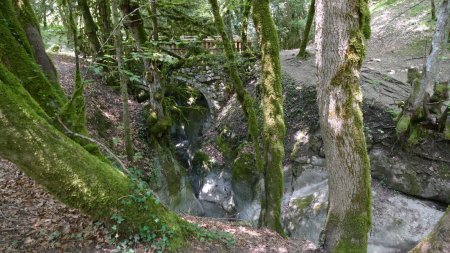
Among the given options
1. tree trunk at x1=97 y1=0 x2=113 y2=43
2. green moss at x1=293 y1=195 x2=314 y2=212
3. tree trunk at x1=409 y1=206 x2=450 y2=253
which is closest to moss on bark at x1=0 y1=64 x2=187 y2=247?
tree trunk at x1=409 y1=206 x2=450 y2=253

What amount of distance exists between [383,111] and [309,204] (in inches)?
152

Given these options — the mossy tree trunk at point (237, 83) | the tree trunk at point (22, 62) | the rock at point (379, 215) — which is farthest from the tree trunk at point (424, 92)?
the tree trunk at point (22, 62)

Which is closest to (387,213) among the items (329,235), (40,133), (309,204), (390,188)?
(390,188)

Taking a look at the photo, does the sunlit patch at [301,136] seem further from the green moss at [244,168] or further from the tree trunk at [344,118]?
the tree trunk at [344,118]

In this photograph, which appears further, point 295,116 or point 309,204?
point 295,116

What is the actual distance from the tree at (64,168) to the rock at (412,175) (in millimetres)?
6671

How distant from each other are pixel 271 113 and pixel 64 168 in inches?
160

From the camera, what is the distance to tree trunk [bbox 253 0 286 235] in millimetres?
6082

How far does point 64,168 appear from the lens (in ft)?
11.0

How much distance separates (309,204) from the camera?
28.2 feet

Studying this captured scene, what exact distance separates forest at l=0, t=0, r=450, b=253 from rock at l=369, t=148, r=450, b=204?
3cm

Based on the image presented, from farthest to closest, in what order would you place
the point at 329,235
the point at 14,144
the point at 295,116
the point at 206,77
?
the point at 206,77, the point at 295,116, the point at 329,235, the point at 14,144

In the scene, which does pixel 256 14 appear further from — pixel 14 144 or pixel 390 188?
pixel 390 188

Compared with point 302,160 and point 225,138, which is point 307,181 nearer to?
point 302,160
